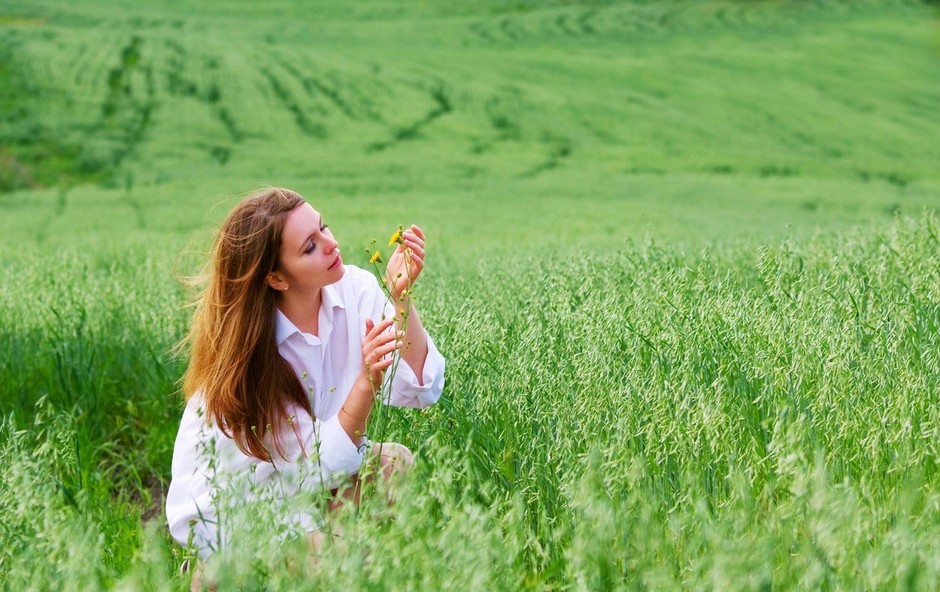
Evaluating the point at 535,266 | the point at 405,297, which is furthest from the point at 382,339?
the point at 535,266

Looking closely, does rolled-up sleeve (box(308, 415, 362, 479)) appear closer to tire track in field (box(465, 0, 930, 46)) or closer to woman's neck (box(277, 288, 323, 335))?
woman's neck (box(277, 288, 323, 335))

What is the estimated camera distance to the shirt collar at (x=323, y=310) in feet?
9.73

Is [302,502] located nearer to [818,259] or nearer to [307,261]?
[307,261]

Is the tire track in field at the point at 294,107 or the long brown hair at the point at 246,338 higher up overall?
the long brown hair at the point at 246,338

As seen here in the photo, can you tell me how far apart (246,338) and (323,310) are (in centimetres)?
31

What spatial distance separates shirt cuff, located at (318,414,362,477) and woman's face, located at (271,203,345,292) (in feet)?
1.47

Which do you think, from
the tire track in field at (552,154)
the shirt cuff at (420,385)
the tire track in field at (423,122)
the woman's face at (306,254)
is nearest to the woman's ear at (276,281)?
the woman's face at (306,254)

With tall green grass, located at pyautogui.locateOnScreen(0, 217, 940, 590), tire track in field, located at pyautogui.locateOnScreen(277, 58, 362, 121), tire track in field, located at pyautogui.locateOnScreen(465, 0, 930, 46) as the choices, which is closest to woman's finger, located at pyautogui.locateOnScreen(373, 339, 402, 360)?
tall green grass, located at pyautogui.locateOnScreen(0, 217, 940, 590)

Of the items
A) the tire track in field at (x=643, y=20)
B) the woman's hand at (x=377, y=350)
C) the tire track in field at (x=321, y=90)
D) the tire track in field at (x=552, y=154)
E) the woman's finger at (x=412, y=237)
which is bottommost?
the tire track in field at (x=552, y=154)

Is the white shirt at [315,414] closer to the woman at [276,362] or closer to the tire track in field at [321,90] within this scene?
the woman at [276,362]

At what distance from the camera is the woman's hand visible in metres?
2.56

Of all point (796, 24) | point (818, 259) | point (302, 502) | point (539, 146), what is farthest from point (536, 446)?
point (796, 24)

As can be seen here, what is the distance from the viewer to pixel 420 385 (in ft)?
9.21

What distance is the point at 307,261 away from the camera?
2.86m
